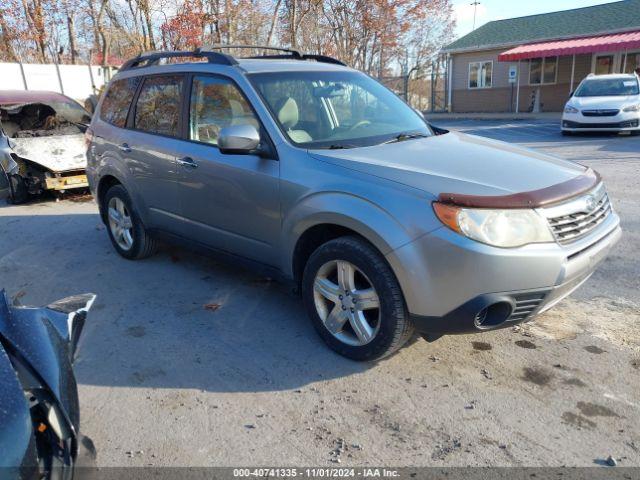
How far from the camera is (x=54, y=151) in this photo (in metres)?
8.74

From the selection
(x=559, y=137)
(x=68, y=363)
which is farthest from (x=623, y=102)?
(x=68, y=363)

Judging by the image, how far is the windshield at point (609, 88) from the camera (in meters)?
15.6

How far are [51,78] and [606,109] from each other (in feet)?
75.0

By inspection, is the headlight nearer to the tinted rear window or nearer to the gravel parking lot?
the gravel parking lot

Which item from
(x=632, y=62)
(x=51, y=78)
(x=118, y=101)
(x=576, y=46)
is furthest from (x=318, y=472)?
(x=51, y=78)

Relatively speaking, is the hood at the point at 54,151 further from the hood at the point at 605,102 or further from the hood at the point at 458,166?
the hood at the point at 605,102

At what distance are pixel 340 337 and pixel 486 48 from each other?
27.5 m

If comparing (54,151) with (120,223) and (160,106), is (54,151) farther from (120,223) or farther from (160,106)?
(160,106)

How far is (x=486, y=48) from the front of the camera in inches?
1093

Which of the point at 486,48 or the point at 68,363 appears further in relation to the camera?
the point at 486,48

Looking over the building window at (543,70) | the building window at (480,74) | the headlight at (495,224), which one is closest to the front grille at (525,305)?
the headlight at (495,224)

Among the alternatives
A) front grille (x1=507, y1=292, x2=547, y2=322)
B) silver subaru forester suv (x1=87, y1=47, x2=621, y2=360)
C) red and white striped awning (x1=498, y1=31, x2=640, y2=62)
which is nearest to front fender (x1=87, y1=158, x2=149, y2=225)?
silver subaru forester suv (x1=87, y1=47, x2=621, y2=360)

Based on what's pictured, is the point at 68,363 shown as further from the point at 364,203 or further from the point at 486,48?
the point at 486,48

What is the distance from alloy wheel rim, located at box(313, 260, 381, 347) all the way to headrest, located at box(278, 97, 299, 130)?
1.08 meters
